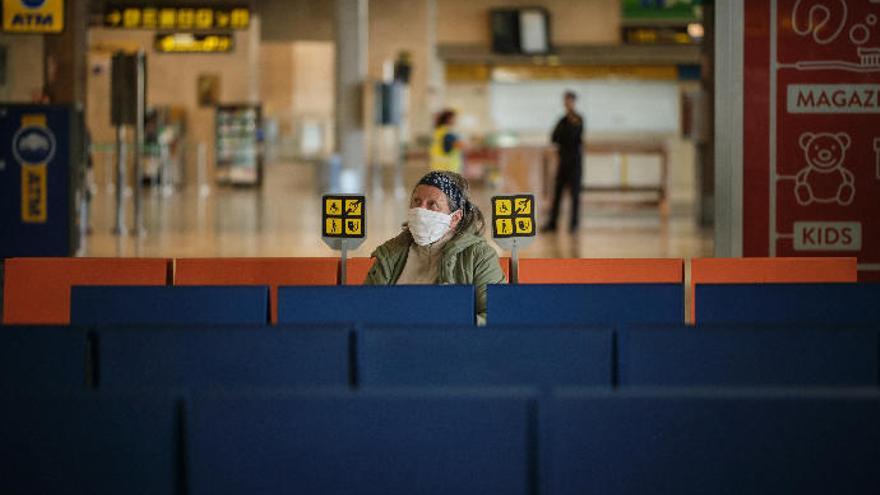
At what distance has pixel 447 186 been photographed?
580 cm

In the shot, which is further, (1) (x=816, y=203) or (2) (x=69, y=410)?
(1) (x=816, y=203)

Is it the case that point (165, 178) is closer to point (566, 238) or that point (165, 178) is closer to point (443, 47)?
point (443, 47)

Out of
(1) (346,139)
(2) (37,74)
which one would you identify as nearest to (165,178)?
(1) (346,139)

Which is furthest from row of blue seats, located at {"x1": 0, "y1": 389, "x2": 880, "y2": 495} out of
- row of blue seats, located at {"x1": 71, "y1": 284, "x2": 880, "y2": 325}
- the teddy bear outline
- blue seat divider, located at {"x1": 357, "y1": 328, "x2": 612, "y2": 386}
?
the teddy bear outline

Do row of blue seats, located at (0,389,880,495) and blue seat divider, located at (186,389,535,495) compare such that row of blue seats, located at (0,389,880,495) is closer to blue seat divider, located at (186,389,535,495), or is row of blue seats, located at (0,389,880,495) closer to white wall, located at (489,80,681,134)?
blue seat divider, located at (186,389,535,495)

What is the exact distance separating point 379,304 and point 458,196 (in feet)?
3.03

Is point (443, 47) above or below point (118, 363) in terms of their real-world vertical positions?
above

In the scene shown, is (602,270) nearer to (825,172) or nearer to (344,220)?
(344,220)

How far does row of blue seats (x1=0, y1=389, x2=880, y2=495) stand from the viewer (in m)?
3.04

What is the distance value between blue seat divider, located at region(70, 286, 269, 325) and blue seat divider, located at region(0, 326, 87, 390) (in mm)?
1040

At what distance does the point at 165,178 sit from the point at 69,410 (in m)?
27.0

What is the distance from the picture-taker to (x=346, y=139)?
82.4 feet

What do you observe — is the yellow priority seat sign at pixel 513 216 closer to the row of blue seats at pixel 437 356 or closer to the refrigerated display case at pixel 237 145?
the row of blue seats at pixel 437 356

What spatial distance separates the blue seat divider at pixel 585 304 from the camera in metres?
5.09
